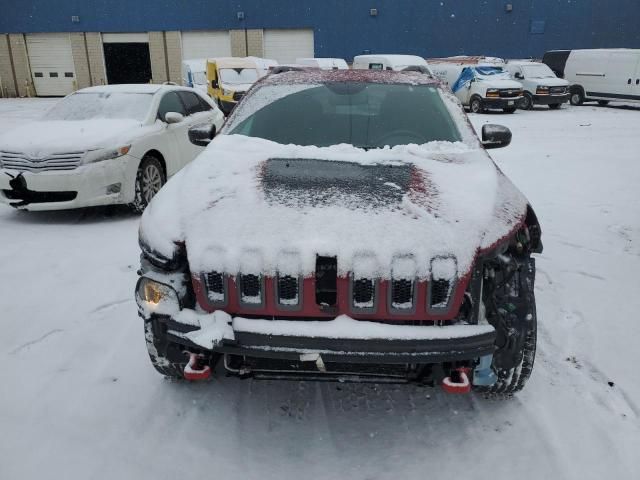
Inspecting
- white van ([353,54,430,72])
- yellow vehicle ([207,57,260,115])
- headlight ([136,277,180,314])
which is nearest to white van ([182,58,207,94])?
yellow vehicle ([207,57,260,115])

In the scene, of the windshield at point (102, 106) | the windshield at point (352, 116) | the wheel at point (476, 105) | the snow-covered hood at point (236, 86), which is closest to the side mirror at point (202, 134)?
the windshield at point (352, 116)

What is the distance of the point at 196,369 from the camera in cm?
235

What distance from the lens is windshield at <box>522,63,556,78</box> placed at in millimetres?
19531

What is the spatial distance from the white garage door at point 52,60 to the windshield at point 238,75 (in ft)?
52.0

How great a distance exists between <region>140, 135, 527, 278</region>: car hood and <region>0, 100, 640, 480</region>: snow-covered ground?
67 cm

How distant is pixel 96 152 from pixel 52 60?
2766 cm

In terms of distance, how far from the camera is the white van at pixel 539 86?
18.8 meters

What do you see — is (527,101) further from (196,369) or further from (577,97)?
(196,369)

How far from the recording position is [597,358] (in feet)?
10.4

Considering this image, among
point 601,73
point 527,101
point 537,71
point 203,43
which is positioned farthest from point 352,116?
point 203,43

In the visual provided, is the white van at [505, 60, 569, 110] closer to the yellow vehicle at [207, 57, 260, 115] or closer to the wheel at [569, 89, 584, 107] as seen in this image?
the wheel at [569, 89, 584, 107]

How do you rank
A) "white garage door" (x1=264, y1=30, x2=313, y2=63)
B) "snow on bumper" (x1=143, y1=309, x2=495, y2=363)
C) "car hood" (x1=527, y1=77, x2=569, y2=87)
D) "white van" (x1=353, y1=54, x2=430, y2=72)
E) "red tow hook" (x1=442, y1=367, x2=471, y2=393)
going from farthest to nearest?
"white garage door" (x1=264, y1=30, x2=313, y2=63) → "car hood" (x1=527, y1=77, x2=569, y2=87) → "white van" (x1=353, y1=54, x2=430, y2=72) → "red tow hook" (x1=442, y1=367, x2=471, y2=393) → "snow on bumper" (x1=143, y1=309, x2=495, y2=363)

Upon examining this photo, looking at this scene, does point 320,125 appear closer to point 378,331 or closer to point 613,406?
point 378,331

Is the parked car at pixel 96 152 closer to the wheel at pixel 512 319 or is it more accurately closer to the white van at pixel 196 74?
the wheel at pixel 512 319
